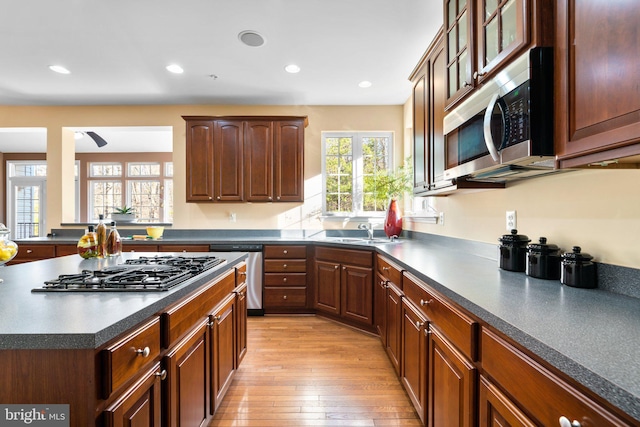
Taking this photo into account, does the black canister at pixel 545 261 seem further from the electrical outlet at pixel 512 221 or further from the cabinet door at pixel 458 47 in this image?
the cabinet door at pixel 458 47

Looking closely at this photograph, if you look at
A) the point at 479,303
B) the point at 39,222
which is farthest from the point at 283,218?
the point at 39,222

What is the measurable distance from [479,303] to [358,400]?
1.25 m

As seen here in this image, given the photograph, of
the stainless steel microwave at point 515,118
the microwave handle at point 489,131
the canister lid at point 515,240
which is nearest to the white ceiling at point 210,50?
the stainless steel microwave at point 515,118

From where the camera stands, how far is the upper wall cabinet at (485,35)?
1.00m

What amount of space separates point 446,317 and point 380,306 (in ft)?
4.55

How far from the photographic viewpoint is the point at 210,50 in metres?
2.64

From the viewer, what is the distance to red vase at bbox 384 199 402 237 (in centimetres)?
329

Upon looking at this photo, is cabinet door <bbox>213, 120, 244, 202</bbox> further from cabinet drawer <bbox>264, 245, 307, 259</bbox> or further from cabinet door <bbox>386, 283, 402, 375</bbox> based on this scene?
cabinet door <bbox>386, 283, 402, 375</bbox>

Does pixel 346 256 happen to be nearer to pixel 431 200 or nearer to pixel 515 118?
pixel 431 200

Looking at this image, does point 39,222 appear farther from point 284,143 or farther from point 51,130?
point 284,143

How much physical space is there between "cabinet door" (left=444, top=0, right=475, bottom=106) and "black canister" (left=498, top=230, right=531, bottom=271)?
0.76m

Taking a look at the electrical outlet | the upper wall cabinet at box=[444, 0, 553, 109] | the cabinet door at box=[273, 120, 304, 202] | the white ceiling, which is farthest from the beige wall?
the upper wall cabinet at box=[444, 0, 553, 109]

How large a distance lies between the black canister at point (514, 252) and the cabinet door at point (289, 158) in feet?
7.80

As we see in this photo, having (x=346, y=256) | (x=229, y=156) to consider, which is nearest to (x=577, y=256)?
(x=346, y=256)
